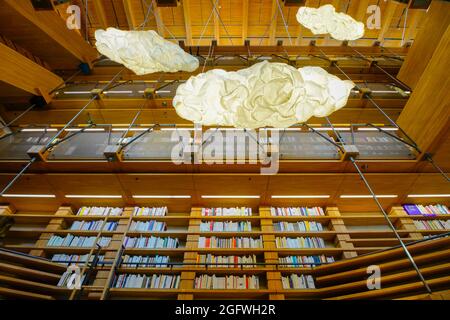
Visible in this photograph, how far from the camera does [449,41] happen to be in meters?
2.67

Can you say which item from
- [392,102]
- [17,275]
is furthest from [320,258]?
[17,275]

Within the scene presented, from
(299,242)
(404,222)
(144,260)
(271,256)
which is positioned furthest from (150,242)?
(404,222)

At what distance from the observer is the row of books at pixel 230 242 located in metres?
2.94

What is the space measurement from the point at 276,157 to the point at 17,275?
3.45m

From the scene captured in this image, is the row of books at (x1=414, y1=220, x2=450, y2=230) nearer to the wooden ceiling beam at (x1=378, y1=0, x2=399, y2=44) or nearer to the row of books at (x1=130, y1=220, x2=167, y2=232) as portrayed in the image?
the row of books at (x1=130, y1=220, x2=167, y2=232)

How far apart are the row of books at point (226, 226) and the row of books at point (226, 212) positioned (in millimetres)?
144

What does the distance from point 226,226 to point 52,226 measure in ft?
8.10

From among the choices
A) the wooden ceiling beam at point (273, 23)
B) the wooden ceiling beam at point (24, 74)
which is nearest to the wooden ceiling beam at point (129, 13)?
the wooden ceiling beam at point (24, 74)

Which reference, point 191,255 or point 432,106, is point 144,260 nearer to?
point 191,255

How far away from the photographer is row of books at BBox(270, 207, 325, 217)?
3342 millimetres

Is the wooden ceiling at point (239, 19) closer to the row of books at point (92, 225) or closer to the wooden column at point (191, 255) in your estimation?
the wooden column at point (191, 255)

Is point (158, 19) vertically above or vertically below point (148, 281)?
above

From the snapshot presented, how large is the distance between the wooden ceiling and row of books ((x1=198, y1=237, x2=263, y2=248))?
5345mm

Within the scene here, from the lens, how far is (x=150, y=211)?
342 cm
